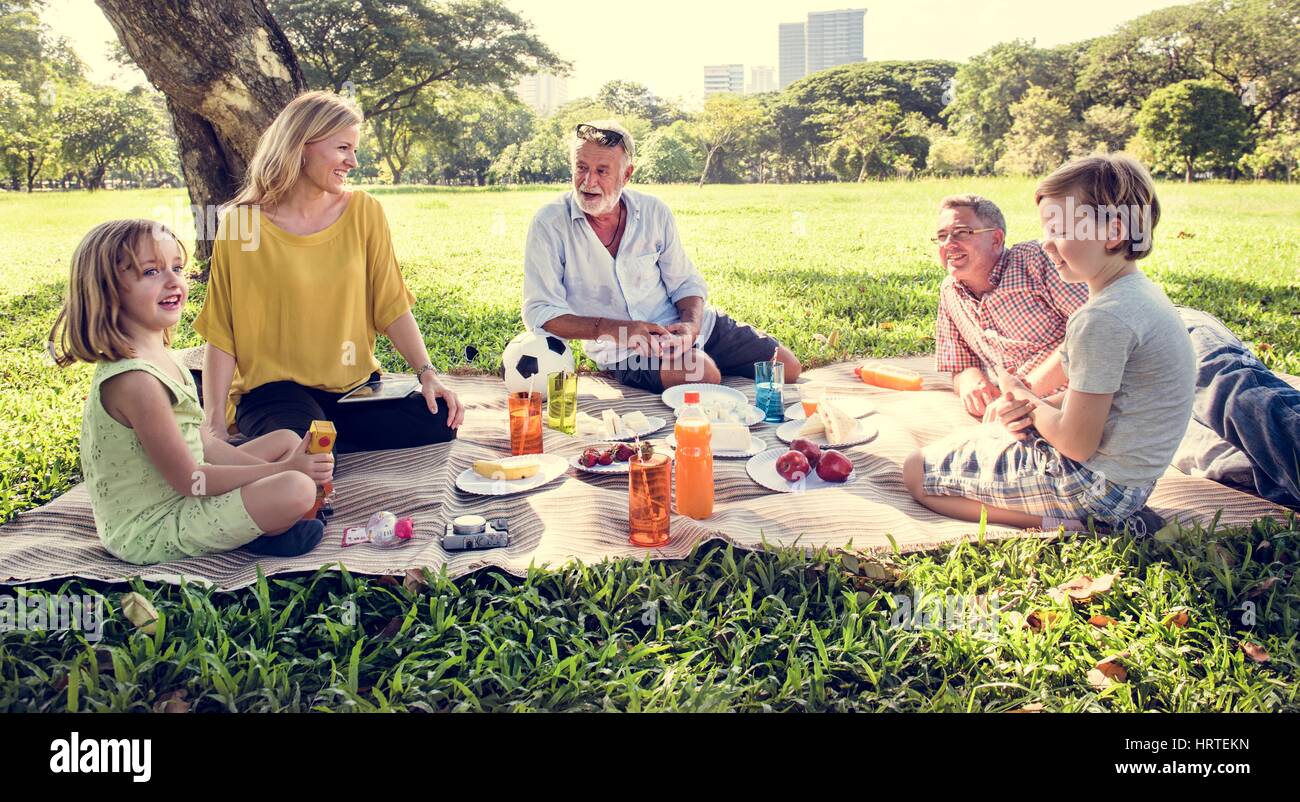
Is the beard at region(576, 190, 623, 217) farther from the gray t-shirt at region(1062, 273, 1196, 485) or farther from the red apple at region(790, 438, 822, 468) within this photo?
the gray t-shirt at region(1062, 273, 1196, 485)

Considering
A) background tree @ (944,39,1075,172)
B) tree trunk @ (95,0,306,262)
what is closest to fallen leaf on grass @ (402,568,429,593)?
tree trunk @ (95,0,306,262)

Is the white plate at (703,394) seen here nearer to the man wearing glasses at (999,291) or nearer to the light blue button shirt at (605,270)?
the light blue button shirt at (605,270)

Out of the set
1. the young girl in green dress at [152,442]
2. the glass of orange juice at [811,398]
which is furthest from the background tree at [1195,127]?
the young girl in green dress at [152,442]

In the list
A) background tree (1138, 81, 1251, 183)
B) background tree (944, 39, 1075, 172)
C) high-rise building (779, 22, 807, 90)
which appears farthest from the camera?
high-rise building (779, 22, 807, 90)

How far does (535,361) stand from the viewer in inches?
209

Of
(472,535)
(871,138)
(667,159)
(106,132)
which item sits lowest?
(472,535)

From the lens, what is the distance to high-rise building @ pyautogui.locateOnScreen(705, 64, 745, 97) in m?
33.8

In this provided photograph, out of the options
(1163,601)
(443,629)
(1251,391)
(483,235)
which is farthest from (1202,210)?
(443,629)

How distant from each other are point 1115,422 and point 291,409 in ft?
11.2

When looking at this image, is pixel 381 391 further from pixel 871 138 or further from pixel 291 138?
pixel 871 138

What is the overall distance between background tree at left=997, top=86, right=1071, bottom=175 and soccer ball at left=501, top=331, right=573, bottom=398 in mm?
27210

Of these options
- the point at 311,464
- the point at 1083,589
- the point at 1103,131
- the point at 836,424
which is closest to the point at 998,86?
the point at 1103,131

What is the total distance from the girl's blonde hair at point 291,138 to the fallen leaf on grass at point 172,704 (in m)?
2.43

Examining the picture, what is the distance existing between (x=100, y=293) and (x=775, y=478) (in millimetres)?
2645
